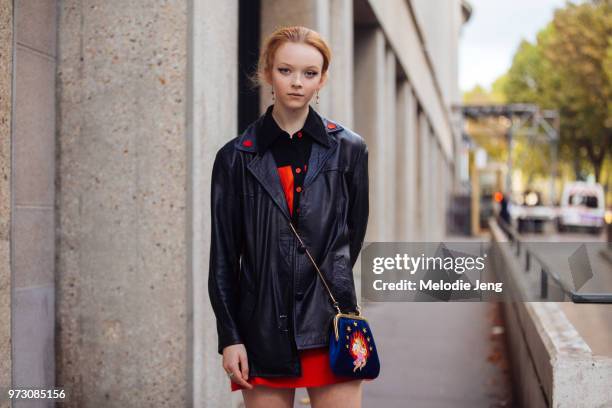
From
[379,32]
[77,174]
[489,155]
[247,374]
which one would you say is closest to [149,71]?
[77,174]

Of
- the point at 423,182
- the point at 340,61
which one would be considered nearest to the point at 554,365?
the point at 340,61

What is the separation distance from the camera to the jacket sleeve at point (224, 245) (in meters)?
2.46

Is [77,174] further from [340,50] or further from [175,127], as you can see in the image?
[340,50]

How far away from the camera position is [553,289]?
5.52 metres

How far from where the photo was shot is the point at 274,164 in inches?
96.7

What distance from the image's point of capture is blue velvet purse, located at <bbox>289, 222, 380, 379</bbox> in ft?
7.75

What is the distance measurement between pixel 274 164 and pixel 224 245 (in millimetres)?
302

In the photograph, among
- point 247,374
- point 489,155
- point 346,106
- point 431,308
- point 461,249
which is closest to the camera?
point 247,374

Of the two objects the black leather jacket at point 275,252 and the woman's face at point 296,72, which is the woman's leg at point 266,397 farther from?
the woman's face at point 296,72

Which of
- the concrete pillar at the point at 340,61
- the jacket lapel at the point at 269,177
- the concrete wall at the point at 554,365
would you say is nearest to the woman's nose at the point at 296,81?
the jacket lapel at the point at 269,177

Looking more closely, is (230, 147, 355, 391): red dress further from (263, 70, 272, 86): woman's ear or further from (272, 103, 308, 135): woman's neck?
(263, 70, 272, 86): woman's ear

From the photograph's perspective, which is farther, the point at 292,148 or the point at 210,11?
the point at 210,11

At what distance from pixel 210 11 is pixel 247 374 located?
2.56m

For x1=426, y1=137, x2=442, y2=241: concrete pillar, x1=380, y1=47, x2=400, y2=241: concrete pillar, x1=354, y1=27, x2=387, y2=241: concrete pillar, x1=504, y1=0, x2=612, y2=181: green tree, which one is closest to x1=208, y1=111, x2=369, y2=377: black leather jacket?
x1=354, y1=27, x2=387, y2=241: concrete pillar
